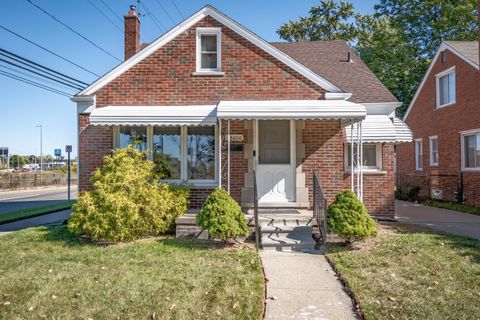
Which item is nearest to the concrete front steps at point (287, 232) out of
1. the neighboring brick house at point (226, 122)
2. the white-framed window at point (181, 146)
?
the neighboring brick house at point (226, 122)

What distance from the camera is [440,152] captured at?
722 inches

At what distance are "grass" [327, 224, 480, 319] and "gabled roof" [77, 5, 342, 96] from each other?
16.6ft

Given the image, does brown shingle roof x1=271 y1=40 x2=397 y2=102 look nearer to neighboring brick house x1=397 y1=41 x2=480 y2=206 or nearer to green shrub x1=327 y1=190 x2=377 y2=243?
green shrub x1=327 y1=190 x2=377 y2=243

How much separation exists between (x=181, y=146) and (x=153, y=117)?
149 cm

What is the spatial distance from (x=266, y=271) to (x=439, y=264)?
3215mm

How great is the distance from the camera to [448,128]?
57.8 ft

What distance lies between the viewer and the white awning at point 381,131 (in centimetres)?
1067

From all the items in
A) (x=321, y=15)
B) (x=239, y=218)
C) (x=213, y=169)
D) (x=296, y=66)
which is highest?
(x=321, y=15)

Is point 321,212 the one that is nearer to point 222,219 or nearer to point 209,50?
point 222,219

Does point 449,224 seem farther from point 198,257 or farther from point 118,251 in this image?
point 118,251

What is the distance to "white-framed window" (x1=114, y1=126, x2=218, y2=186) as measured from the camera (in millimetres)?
10820

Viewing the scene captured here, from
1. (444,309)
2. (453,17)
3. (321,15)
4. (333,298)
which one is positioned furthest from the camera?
(321,15)

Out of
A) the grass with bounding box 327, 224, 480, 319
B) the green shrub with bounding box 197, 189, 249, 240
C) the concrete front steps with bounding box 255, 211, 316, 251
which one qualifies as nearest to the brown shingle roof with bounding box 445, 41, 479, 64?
the grass with bounding box 327, 224, 480, 319

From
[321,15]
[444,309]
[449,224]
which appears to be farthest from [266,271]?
[321,15]
